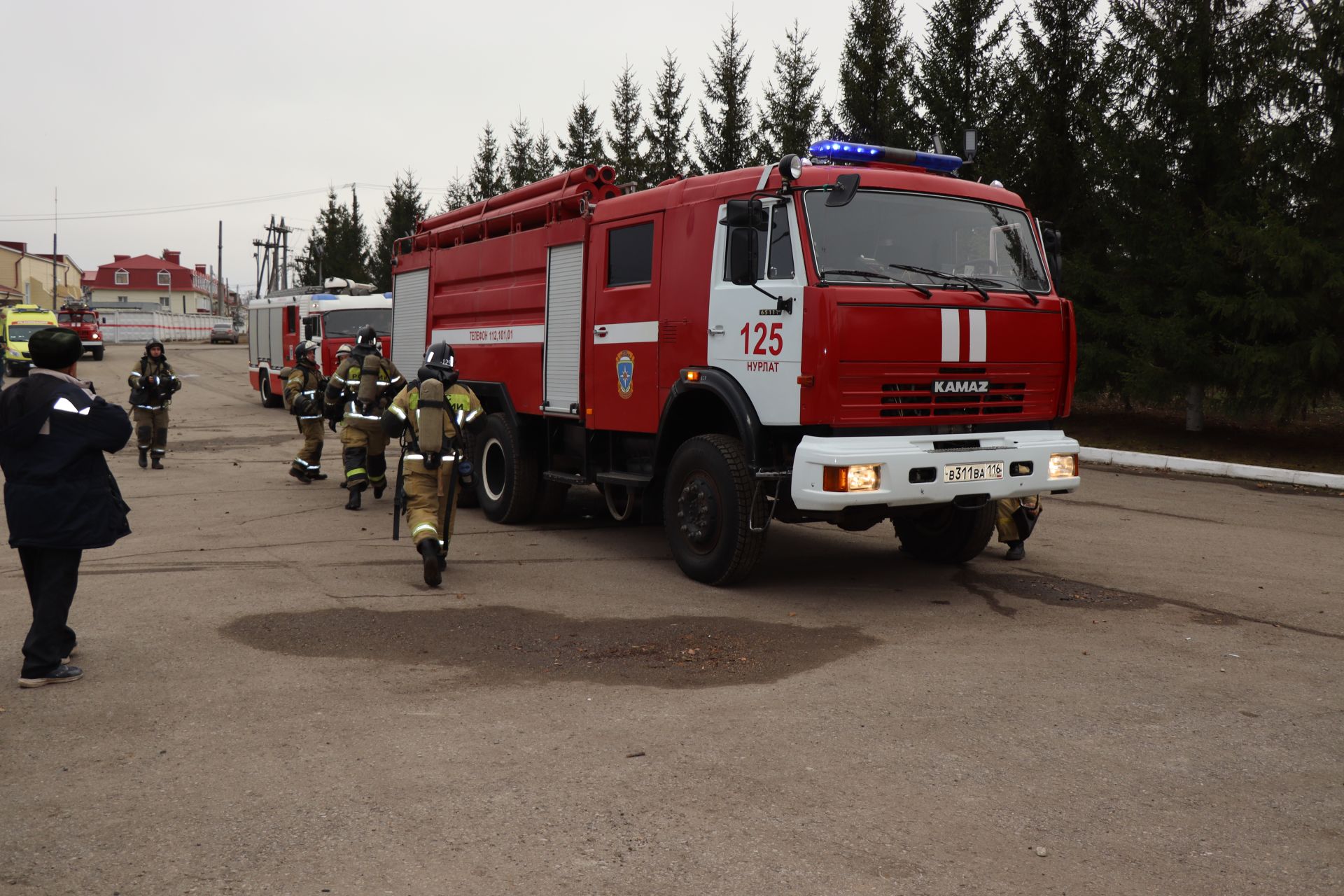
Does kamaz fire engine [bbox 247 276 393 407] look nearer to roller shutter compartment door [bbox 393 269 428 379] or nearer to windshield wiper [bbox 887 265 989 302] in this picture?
roller shutter compartment door [bbox 393 269 428 379]

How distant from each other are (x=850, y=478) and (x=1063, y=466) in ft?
5.77

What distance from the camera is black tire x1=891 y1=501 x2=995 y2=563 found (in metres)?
8.29

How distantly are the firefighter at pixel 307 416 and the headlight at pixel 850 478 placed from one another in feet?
27.5

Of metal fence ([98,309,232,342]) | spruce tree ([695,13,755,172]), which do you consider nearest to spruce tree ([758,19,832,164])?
spruce tree ([695,13,755,172])

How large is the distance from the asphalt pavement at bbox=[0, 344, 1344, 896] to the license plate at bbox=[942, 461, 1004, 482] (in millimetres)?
824

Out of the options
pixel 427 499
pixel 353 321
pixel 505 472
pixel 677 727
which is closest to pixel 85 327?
pixel 353 321

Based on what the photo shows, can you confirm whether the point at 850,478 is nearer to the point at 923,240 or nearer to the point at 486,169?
the point at 923,240

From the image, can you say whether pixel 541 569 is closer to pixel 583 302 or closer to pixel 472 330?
pixel 583 302

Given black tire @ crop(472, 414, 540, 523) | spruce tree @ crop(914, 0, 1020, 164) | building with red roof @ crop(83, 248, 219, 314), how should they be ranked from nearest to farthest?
black tire @ crop(472, 414, 540, 523)
spruce tree @ crop(914, 0, 1020, 164)
building with red roof @ crop(83, 248, 219, 314)

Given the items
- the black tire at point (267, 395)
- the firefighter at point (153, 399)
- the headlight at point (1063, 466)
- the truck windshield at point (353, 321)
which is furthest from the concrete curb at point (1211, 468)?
the black tire at point (267, 395)

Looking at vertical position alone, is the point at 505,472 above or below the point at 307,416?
below

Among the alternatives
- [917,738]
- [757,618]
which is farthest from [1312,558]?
[917,738]

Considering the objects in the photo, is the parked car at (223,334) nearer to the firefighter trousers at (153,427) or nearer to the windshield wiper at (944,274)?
the firefighter trousers at (153,427)

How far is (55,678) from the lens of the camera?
541cm
